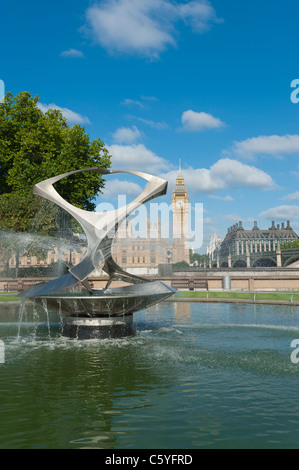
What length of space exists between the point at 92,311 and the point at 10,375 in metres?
4.49

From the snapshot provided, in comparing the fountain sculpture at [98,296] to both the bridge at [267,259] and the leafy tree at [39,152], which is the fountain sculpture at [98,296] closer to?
the leafy tree at [39,152]

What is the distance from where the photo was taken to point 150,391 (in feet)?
23.4

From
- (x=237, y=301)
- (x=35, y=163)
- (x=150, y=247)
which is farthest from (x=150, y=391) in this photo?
(x=150, y=247)

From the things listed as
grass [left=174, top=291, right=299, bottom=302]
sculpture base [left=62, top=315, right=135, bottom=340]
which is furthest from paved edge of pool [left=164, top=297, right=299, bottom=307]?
sculpture base [left=62, top=315, right=135, bottom=340]

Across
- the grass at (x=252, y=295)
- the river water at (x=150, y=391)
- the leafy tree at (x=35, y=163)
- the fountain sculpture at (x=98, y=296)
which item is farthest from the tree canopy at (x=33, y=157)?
the river water at (x=150, y=391)

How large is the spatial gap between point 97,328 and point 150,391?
5.75 metres

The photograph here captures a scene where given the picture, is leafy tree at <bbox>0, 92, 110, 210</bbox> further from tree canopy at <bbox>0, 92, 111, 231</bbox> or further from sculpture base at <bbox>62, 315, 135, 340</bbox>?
sculpture base at <bbox>62, 315, 135, 340</bbox>

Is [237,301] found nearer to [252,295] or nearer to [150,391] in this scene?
[252,295]

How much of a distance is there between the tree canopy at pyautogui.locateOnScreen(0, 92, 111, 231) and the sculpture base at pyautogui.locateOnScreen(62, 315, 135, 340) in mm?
18157

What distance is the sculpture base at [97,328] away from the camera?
12617 mm

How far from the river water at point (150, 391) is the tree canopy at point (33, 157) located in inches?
708

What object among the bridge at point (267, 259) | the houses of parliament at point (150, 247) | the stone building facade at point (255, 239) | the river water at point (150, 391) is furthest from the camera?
the stone building facade at point (255, 239)

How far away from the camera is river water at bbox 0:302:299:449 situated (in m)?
5.24
